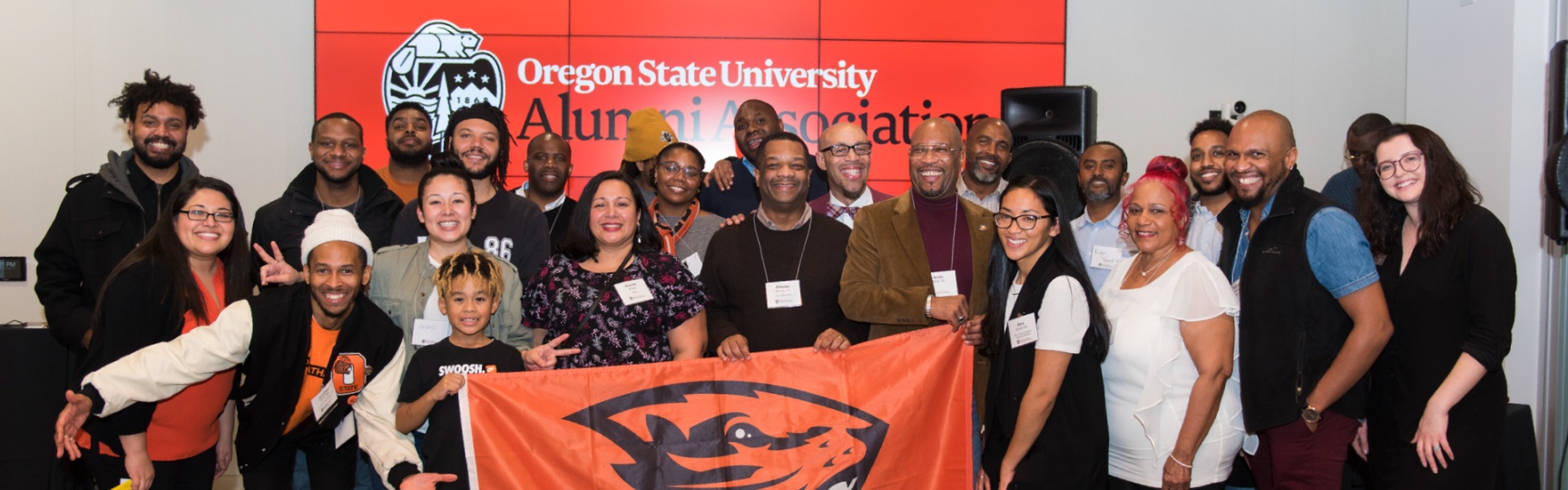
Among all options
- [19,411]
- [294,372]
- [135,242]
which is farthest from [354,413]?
[19,411]

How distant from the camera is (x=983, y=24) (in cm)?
698

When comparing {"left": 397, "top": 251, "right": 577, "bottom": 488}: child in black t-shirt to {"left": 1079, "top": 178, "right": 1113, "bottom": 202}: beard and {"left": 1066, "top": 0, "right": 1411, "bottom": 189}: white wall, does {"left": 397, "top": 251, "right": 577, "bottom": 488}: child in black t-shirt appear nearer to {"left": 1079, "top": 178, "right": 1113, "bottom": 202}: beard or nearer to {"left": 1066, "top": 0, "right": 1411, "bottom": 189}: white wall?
{"left": 1079, "top": 178, "right": 1113, "bottom": 202}: beard

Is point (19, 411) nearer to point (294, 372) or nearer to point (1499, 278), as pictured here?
point (294, 372)

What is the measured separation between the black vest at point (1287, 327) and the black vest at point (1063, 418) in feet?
1.65

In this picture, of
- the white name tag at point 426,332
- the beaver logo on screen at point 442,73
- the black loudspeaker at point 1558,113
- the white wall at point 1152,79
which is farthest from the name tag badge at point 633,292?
the white wall at point 1152,79

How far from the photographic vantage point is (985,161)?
471cm

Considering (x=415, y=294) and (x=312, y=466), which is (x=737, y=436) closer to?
(x=415, y=294)

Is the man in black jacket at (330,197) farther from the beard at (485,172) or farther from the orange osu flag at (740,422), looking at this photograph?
the orange osu flag at (740,422)

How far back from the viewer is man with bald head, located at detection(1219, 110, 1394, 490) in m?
2.94

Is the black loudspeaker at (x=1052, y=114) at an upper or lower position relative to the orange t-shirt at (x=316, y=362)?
upper

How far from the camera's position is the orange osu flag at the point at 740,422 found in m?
3.12

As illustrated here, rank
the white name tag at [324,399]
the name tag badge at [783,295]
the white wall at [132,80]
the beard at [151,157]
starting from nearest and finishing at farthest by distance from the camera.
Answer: the white name tag at [324,399] < the name tag badge at [783,295] < the beard at [151,157] < the white wall at [132,80]

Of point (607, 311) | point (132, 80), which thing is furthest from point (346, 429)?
point (132, 80)

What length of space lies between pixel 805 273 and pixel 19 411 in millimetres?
3547
